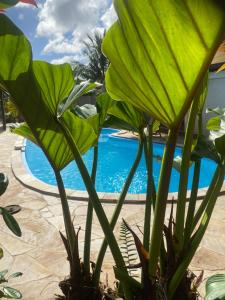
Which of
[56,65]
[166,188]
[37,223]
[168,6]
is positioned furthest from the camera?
[37,223]

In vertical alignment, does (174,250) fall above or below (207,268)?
above

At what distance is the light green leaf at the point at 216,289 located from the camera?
668mm

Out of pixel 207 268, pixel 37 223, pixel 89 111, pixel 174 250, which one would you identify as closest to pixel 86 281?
pixel 174 250

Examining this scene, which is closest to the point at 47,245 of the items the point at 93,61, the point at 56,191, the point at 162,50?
the point at 56,191

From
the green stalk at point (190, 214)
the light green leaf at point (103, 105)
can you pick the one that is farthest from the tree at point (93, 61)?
the green stalk at point (190, 214)

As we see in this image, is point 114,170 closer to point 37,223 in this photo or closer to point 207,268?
point 37,223

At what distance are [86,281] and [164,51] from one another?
1.16 m

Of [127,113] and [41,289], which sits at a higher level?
[127,113]

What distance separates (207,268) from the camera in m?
2.47

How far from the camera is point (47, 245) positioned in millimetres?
2988

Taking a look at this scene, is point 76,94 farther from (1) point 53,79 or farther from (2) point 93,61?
(2) point 93,61

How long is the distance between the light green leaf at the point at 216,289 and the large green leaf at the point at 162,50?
1.39 feet

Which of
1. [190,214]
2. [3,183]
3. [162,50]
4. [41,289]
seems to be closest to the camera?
[162,50]

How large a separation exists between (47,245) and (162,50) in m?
2.83
